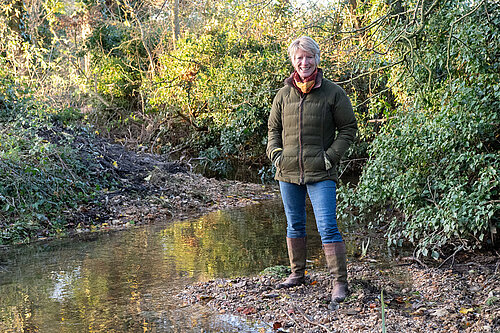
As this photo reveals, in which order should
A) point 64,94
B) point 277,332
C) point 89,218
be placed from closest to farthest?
1. point 277,332
2. point 89,218
3. point 64,94

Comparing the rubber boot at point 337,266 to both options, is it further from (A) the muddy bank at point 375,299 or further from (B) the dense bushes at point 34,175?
(B) the dense bushes at point 34,175

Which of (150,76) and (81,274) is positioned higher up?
(150,76)

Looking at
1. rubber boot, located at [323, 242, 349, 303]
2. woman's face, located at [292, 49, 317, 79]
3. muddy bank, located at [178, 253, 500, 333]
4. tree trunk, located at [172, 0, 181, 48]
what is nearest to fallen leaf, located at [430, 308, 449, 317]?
muddy bank, located at [178, 253, 500, 333]

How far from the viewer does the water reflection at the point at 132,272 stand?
14.0ft

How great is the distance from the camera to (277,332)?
3881mm

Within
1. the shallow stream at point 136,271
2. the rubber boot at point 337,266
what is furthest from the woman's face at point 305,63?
the shallow stream at point 136,271

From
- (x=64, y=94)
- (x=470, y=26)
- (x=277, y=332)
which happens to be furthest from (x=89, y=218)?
(x=64, y=94)

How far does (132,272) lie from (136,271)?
0.06 meters

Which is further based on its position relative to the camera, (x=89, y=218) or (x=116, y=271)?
(x=89, y=218)

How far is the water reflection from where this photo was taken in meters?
4.25

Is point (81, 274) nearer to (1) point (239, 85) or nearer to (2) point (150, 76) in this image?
(1) point (239, 85)

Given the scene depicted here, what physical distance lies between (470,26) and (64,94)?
14.9 metres

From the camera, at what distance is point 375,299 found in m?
4.32

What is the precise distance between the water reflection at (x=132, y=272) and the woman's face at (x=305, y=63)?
208 centimetres
